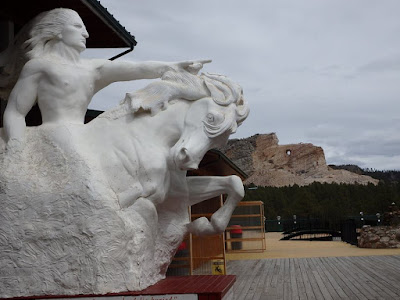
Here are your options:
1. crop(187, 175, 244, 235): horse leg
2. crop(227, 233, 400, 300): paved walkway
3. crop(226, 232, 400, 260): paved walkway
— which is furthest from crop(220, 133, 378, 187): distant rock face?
crop(187, 175, 244, 235): horse leg

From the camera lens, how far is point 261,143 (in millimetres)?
70000

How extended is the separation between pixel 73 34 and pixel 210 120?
53.0 inches

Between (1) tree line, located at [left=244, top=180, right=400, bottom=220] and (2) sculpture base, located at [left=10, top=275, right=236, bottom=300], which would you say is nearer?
(2) sculpture base, located at [left=10, top=275, right=236, bottom=300]

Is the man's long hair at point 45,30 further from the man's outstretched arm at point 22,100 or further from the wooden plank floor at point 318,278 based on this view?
the wooden plank floor at point 318,278

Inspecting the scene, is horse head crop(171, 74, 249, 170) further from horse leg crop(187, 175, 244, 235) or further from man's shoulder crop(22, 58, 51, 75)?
man's shoulder crop(22, 58, 51, 75)

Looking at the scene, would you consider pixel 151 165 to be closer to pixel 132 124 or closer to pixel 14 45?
pixel 132 124

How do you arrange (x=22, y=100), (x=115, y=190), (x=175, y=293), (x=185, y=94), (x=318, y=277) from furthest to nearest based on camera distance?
(x=318, y=277) → (x=185, y=94) → (x=22, y=100) → (x=115, y=190) → (x=175, y=293)

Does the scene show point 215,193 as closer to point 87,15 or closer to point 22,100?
point 22,100

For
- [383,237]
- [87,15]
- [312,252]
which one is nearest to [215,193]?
[87,15]

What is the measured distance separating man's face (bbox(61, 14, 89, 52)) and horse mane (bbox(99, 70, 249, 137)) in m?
0.60

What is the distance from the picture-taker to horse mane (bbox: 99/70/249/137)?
14.4 ft

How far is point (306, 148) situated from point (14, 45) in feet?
217

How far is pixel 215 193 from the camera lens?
4.68 m

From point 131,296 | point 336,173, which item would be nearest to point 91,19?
point 131,296
